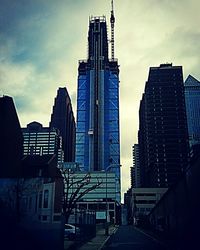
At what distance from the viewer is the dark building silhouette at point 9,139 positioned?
129 feet

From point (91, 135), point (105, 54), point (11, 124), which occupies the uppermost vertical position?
point (105, 54)

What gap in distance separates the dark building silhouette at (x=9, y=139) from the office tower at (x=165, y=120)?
13933 centimetres

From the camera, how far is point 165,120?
7544 inches

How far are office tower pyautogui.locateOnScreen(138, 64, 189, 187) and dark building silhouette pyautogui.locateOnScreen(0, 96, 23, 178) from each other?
13933 cm

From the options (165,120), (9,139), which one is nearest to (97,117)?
(165,120)

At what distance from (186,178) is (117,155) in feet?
485

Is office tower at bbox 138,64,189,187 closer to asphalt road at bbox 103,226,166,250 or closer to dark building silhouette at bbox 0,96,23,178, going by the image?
dark building silhouette at bbox 0,96,23,178

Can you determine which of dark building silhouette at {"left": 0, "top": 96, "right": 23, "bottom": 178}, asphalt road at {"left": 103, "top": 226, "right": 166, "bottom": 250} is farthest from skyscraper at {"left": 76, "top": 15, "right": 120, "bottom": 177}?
asphalt road at {"left": 103, "top": 226, "right": 166, "bottom": 250}

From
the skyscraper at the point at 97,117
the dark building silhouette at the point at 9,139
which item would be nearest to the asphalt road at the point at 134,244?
the dark building silhouette at the point at 9,139

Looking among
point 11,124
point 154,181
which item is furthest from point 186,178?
point 154,181

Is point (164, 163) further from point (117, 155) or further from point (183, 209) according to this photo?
point (183, 209)

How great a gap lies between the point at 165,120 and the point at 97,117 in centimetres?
5031

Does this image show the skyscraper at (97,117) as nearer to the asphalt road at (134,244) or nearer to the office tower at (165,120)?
the office tower at (165,120)

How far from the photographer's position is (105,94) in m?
170
